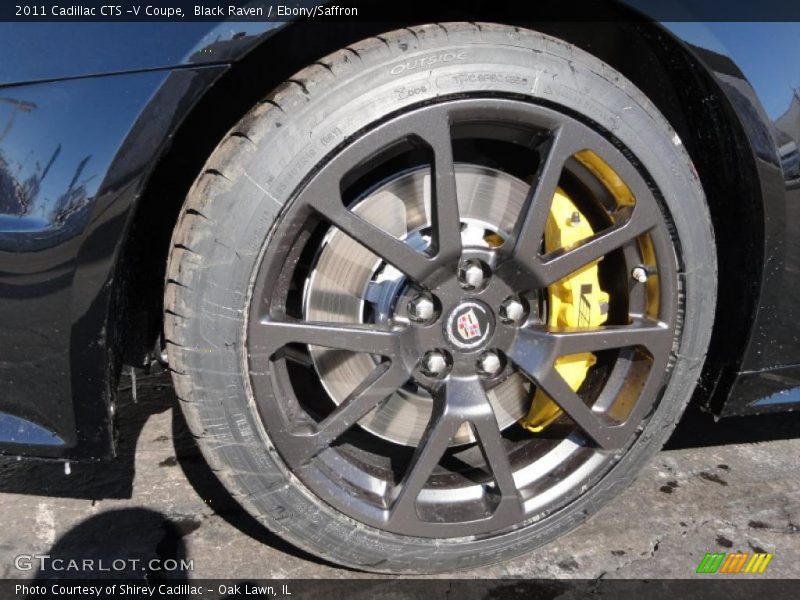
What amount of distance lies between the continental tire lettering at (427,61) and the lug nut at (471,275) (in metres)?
0.42

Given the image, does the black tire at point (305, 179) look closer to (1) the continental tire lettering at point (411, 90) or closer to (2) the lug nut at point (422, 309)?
(1) the continental tire lettering at point (411, 90)

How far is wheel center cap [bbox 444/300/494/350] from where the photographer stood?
5.67 feet

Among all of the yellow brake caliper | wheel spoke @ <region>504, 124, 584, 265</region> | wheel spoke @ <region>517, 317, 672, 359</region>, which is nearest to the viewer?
wheel spoke @ <region>504, 124, 584, 265</region>

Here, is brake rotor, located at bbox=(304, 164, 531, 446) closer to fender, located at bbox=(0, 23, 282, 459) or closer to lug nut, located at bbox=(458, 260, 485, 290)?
lug nut, located at bbox=(458, 260, 485, 290)

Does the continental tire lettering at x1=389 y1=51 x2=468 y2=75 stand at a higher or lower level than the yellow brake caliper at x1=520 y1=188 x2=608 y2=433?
higher

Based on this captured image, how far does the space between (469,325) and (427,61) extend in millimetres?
560

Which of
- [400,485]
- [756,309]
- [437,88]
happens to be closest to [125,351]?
[400,485]

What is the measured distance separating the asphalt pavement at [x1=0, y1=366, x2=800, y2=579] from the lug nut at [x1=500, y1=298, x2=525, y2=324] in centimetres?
65

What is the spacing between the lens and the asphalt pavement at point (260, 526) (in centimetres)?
198

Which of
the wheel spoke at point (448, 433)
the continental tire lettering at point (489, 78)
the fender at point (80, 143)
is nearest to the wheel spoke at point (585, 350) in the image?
the wheel spoke at point (448, 433)

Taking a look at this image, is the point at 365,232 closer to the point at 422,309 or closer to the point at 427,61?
the point at 422,309

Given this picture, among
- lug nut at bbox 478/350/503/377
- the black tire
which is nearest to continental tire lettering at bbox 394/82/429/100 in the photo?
the black tire

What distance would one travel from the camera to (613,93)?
169cm

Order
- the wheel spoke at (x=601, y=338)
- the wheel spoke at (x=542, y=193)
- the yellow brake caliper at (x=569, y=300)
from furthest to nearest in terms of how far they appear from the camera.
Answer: the yellow brake caliper at (x=569, y=300) → the wheel spoke at (x=601, y=338) → the wheel spoke at (x=542, y=193)
